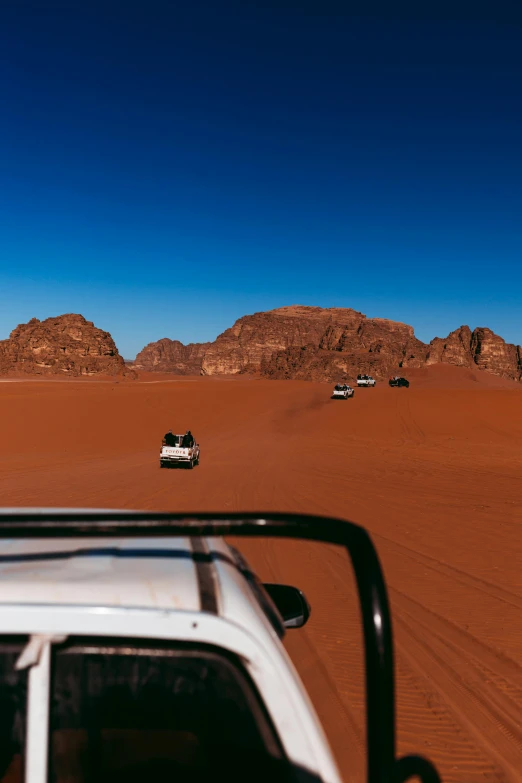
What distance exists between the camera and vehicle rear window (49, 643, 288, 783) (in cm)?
139

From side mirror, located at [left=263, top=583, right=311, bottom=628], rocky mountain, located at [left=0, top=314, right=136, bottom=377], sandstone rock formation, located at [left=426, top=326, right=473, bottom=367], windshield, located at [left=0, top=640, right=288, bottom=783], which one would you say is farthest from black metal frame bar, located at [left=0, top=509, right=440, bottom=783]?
sandstone rock formation, located at [left=426, top=326, right=473, bottom=367]

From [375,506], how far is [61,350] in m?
111

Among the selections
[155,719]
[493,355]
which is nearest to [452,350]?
[493,355]

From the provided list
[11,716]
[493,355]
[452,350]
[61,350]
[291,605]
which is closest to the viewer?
[11,716]

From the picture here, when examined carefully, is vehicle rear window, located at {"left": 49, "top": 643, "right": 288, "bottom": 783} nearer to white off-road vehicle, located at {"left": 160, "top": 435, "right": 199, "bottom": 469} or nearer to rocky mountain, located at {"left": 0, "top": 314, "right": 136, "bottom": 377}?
white off-road vehicle, located at {"left": 160, "top": 435, "right": 199, "bottom": 469}

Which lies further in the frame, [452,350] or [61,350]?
[452,350]

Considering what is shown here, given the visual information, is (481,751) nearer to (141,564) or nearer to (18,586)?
(141,564)

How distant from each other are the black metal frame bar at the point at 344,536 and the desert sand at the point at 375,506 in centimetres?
257

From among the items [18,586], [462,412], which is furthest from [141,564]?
[462,412]

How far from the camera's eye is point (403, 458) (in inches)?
818

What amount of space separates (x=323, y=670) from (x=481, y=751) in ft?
4.69

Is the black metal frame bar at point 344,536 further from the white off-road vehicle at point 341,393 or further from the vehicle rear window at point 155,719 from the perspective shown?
the white off-road vehicle at point 341,393

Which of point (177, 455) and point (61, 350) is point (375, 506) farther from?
point (61, 350)

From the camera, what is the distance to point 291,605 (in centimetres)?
245
